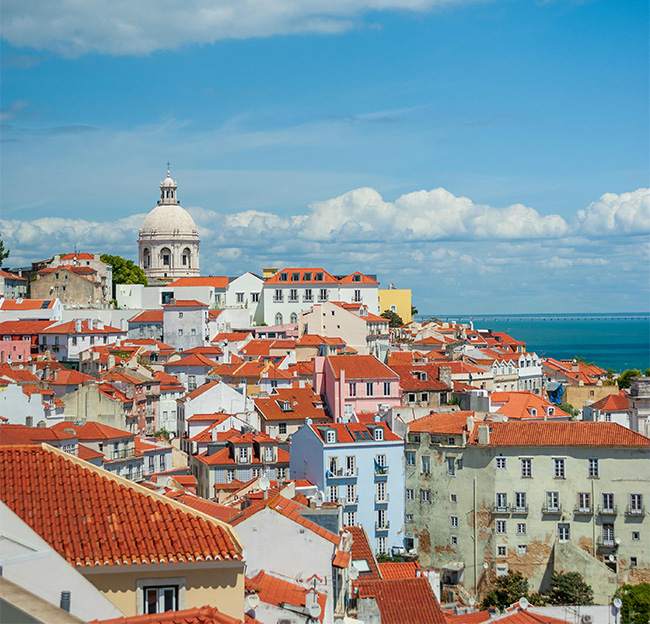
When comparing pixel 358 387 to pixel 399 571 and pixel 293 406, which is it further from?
pixel 399 571

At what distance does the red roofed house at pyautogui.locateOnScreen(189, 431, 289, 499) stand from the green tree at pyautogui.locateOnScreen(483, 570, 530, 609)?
1038 centimetres

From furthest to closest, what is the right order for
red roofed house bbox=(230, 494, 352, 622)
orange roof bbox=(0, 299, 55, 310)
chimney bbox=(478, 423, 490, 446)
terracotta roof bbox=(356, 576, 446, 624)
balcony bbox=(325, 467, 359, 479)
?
orange roof bbox=(0, 299, 55, 310) < balcony bbox=(325, 467, 359, 479) < chimney bbox=(478, 423, 490, 446) < terracotta roof bbox=(356, 576, 446, 624) < red roofed house bbox=(230, 494, 352, 622)

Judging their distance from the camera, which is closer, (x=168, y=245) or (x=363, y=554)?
(x=363, y=554)

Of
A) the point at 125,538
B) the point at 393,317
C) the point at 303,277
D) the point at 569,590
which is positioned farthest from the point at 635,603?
the point at 393,317

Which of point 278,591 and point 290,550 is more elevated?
point 278,591

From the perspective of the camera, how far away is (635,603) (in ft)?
96.4

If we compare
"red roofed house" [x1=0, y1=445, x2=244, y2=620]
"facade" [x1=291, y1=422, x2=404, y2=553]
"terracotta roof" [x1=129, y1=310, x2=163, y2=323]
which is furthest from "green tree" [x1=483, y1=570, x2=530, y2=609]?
"terracotta roof" [x1=129, y1=310, x2=163, y2=323]

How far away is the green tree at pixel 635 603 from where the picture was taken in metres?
→ 27.4

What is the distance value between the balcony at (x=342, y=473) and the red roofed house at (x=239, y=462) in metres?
4.16

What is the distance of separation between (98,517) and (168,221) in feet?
305

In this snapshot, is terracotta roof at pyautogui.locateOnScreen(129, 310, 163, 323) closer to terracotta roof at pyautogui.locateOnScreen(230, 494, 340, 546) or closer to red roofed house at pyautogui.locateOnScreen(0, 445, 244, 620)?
terracotta roof at pyautogui.locateOnScreen(230, 494, 340, 546)

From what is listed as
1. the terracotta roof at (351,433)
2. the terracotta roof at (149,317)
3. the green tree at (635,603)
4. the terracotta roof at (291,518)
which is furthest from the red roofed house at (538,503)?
the terracotta roof at (149,317)

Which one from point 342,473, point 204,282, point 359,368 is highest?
point 204,282

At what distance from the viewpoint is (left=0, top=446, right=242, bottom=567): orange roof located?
7.71 metres
